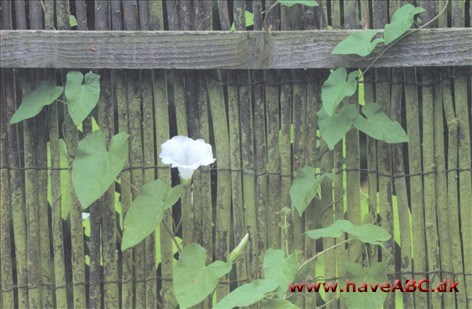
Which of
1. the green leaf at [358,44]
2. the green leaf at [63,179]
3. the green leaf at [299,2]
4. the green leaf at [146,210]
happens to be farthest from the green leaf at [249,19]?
the green leaf at [63,179]

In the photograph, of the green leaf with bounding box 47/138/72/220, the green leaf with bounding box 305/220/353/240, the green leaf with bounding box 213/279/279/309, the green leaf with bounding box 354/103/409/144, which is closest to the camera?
the green leaf with bounding box 213/279/279/309

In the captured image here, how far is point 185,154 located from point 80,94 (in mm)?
379

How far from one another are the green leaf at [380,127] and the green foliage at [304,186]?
19 cm

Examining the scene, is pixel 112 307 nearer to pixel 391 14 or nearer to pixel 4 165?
pixel 4 165

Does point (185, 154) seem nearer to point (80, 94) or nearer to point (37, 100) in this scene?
point (80, 94)

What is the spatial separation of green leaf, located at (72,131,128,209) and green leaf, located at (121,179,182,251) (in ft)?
0.40

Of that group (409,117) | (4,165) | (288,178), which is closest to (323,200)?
(288,178)

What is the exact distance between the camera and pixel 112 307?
3111 millimetres

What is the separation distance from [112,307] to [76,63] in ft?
2.66

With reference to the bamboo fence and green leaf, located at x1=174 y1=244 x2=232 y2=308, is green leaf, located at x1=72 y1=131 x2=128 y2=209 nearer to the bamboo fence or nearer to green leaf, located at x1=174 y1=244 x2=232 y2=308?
the bamboo fence

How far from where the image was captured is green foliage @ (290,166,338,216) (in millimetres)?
2998

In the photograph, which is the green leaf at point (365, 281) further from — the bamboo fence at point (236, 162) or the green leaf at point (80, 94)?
the green leaf at point (80, 94)

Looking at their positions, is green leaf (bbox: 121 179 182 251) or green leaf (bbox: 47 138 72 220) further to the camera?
green leaf (bbox: 47 138 72 220)

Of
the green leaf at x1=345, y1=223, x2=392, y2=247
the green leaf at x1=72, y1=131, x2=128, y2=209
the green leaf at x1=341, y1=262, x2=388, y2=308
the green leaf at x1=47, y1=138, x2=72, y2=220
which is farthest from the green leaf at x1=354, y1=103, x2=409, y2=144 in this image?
the green leaf at x1=47, y1=138, x2=72, y2=220
